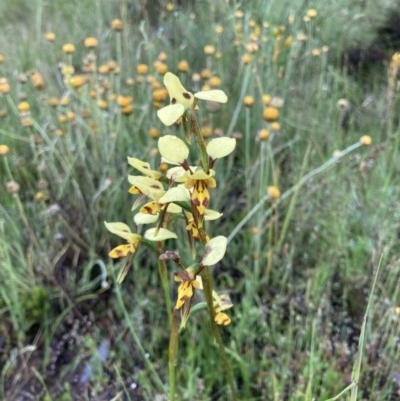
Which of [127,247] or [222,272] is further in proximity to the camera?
[222,272]

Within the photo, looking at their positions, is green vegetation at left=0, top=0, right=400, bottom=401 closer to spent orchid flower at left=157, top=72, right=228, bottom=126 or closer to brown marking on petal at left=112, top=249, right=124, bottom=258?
brown marking on petal at left=112, top=249, right=124, bottom=258

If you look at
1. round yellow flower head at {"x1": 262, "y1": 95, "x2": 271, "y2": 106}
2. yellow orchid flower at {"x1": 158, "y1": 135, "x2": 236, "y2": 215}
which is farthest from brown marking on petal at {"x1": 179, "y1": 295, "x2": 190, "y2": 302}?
round yellow flower head at {"x1": 262, "y1": 95, "x2": 271, "y2": 106}

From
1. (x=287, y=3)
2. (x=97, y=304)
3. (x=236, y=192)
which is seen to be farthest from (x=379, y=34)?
(x=97, y=304)

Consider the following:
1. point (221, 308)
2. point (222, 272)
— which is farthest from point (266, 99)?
point (221, 308)

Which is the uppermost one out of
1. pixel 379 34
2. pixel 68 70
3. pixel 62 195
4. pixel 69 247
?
pixel 68 70

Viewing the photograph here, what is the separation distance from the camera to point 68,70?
1463mm

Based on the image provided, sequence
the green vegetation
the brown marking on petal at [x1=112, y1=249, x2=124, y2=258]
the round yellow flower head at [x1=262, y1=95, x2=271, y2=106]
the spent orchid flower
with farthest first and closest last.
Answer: the round yellow flower head at [x1=262, y1=95, x2=271, y2=106]
the green vegetation
the brown marking on petal at [x1=112, y1=249, x2=124, y2=258]
the spent orchid flower

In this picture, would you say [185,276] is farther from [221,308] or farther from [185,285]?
[221,308]

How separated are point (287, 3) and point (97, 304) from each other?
1839 mm

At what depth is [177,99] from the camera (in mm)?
565

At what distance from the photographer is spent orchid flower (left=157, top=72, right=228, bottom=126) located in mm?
545

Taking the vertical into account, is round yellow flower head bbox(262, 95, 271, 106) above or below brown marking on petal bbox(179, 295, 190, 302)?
above

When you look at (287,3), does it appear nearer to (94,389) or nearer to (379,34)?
(379,34)

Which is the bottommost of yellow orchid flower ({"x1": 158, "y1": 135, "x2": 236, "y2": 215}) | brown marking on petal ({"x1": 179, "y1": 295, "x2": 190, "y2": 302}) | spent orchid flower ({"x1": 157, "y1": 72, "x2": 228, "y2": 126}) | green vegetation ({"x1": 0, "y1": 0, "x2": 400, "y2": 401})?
green vegetation ({"x1": 0, "y1": 0, "x2": 400, "y2": 401})
